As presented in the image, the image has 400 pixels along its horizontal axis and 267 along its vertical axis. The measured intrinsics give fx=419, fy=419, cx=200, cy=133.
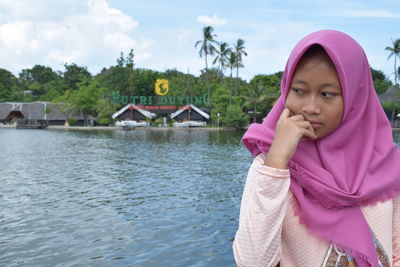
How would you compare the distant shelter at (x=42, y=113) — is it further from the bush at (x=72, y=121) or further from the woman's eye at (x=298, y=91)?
the woman's eye at (x=298, y=91)

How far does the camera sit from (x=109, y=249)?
633 centimetres

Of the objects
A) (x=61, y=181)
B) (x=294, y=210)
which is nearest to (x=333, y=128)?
(x=294, y=210)

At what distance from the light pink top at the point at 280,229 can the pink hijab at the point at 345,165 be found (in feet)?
0.09

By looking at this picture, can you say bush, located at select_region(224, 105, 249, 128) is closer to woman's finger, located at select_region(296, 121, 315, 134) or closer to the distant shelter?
the distant shelter

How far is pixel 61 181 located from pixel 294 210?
12.5 m

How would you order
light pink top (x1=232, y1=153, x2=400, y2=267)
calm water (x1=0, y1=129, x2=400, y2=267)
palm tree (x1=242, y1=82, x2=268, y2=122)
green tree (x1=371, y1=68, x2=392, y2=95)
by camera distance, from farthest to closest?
1. green tree (x1=371, y1=68, x2=392, y2=95)
2. palm tree (x1=242, y1=82, x2=268, y2=122)
3. calm water (x1=0, y1=129, x2=400, y2=267)
4. light pink top (x1=232, y1=153, x2=400, y2=267)

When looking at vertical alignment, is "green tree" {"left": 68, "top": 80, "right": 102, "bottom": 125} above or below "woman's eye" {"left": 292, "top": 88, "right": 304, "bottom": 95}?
above

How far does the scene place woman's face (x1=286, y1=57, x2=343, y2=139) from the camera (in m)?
1.09

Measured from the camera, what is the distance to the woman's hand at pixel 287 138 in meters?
1.04

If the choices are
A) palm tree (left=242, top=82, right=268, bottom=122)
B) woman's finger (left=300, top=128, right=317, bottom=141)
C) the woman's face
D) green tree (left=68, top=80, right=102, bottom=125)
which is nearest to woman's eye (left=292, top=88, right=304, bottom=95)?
the woman's face

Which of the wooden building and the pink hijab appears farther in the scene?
the wooden building

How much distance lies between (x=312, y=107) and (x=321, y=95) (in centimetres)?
4

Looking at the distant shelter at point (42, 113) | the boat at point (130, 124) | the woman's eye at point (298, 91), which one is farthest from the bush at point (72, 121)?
the woman's eye at point (298, 91)

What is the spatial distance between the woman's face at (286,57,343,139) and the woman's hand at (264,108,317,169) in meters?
0.03
